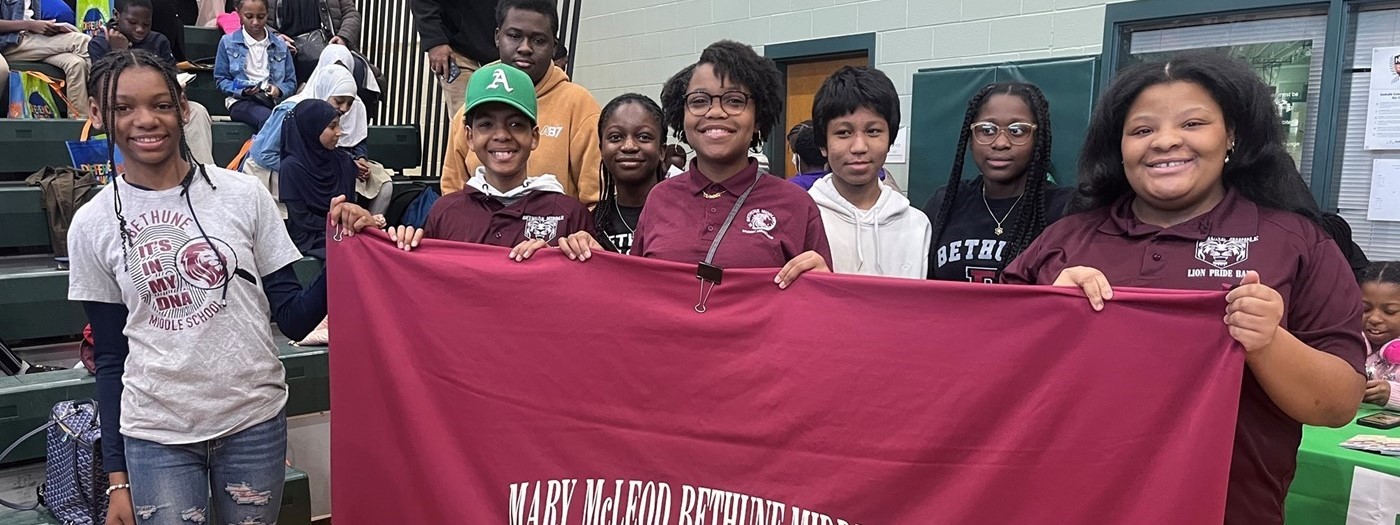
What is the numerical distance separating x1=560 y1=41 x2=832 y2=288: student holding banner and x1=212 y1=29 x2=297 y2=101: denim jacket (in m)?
5.08

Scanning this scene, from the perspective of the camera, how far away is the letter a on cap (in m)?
2.49

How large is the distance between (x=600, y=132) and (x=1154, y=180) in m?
1.83

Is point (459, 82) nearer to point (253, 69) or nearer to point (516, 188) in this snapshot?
point (516, 188)

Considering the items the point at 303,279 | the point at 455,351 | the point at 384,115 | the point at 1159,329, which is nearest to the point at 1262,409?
the point at 1159,329

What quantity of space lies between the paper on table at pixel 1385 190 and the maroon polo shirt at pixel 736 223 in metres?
3.97

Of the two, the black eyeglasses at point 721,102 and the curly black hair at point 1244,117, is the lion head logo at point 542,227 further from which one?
the curly black hair at point 1244,117

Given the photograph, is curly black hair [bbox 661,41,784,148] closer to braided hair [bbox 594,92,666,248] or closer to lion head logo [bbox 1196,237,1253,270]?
braided hair [bbox 594,92,666,248]

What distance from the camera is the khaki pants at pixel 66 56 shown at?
19.3ft

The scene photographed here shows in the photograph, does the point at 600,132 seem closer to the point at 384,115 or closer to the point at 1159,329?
the point at 1159,329

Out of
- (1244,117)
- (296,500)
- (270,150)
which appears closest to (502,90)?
(1244,117)

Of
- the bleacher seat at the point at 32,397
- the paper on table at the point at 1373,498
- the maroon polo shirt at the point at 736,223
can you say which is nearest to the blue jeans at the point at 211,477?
the maroon polo shirt at the point at 736,223

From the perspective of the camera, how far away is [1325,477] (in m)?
2.59

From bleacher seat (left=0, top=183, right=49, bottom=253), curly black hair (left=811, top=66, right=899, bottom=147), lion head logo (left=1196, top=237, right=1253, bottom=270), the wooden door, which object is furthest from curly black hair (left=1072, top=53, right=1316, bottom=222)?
the wooden door

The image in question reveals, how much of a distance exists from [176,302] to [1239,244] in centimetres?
217
